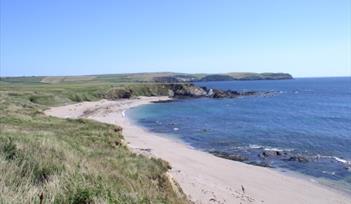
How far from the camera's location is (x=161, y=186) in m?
15.2

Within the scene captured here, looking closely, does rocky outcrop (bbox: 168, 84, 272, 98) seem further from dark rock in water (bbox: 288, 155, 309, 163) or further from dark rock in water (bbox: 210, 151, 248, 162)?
dark rock in water (bbox: 288, 155, 309, 163)

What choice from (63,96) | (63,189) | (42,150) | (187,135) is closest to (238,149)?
(187,135)

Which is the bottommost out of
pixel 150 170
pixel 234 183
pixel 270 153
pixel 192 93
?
pixel 192 93

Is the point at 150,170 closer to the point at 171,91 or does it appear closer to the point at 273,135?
the point at 273,135

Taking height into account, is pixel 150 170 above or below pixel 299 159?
above

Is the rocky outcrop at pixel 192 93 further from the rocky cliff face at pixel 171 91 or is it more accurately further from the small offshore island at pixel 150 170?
the small offshore island at pixel 150 170

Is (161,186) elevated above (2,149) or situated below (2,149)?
below

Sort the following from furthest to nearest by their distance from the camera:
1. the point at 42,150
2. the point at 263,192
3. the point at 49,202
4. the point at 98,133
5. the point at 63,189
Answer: the point at 98,133 → the point at 263,192 → the point at 42,150 → the point at 63,189 → the point at 49,202

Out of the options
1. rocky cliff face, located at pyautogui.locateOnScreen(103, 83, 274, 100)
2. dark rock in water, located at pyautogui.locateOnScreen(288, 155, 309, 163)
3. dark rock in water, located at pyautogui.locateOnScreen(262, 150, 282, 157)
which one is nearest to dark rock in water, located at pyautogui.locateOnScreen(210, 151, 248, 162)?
dark rock in water, located at pyautogui.locateOnScreen(262, 150, 282, 157)

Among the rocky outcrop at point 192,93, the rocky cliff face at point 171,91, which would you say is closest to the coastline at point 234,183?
the rocky cliff face at point 171,91

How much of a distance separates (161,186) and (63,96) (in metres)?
75.0

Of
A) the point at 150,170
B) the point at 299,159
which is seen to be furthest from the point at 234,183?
the point at 150,170

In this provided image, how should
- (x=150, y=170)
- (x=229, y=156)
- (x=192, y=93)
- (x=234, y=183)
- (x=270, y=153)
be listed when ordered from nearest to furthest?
(x=150, y=170) → (x=234, y=183) → (x=229, y=156) → (x=270, y=153) → (x=192, y=93)

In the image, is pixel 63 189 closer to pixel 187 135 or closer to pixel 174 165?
pixel 174 165
